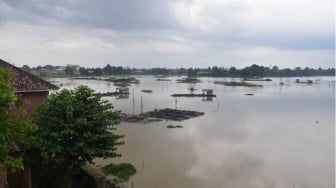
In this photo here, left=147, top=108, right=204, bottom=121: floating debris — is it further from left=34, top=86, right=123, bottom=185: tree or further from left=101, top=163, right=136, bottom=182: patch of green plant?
left=34, top=86, right=123, bottom=185: tree

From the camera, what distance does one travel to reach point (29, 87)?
15.1m

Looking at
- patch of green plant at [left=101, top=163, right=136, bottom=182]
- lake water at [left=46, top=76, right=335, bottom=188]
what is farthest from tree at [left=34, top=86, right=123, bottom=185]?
patch of green plant at [left=101, top=163, right=136, bottom=182]

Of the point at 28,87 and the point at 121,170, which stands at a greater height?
the point at 28,87

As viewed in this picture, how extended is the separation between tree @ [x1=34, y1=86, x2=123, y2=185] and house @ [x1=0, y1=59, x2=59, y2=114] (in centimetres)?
220

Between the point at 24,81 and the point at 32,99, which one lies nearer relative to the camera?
the point at 24,81

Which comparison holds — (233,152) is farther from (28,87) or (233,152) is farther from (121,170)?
(28,87)

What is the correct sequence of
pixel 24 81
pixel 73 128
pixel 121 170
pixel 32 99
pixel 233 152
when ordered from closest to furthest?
pixel 73 128
pixel 24 81
pixel 32 99
pixel 121 170
pixel 233 152

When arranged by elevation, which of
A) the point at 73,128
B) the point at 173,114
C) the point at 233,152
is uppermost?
the point at 73,128

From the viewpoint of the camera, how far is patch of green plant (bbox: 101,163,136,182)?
18.8 m

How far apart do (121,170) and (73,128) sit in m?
7.95

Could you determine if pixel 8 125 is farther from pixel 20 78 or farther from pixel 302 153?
pixel 302 153

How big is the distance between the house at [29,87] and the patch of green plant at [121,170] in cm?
616

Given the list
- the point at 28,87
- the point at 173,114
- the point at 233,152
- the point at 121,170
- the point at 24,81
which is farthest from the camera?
the point at 173,114

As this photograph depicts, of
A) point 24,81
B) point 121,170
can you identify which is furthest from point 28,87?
point 121,170
